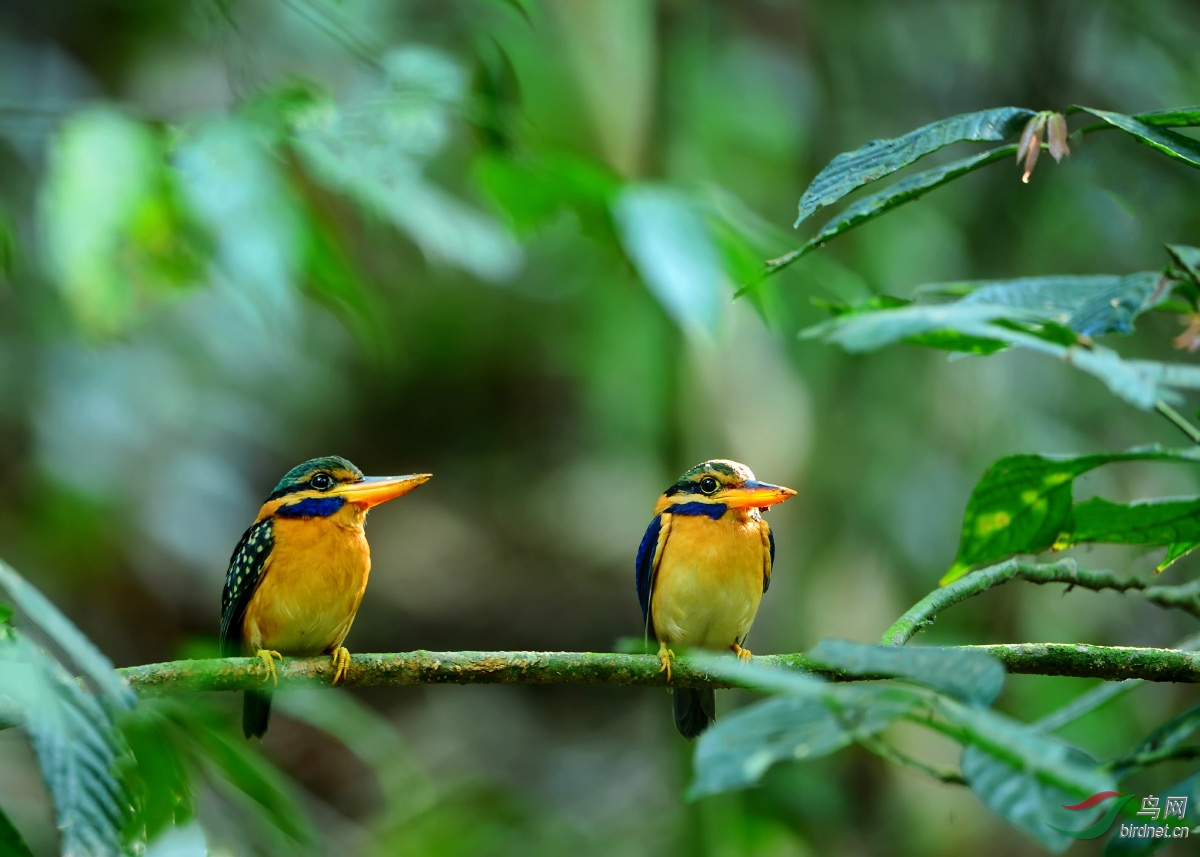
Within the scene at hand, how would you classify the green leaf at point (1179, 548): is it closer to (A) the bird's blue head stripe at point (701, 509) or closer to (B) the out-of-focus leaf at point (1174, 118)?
(B) the out-of-focus leaf at point (1174, 118)

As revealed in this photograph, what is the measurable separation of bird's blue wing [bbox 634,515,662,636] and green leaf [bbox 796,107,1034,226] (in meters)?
1.71

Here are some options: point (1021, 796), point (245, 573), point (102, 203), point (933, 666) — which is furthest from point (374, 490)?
point (1021, 796)

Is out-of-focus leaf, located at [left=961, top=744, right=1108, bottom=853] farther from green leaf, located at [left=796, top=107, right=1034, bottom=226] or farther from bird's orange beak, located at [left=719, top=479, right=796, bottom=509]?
bird's orange beak, located at [left=719, top=479, right=796, bottom=509]

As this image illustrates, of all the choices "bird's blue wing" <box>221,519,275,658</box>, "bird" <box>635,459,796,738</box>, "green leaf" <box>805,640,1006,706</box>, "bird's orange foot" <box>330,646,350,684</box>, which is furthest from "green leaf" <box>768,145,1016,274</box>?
"bird's blue wing" <box>221,519,275,658</box>

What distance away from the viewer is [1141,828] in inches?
66.5

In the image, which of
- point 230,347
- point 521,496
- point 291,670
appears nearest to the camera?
point 291,670

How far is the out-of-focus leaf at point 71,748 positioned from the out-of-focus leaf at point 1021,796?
94 cm

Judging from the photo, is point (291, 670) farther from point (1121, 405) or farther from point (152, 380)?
point (1121, 405)

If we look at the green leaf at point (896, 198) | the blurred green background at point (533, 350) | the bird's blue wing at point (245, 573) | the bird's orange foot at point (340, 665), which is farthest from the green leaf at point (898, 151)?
the bird's blue wing at point (245, 573)

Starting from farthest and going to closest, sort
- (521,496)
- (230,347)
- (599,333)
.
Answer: (521,496), (599,333), (230,347)

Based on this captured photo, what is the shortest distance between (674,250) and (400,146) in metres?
0.78

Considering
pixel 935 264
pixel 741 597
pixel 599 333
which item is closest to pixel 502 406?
pixel 599 333

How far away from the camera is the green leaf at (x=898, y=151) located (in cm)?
167

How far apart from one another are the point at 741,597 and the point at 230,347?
538 centimetres
